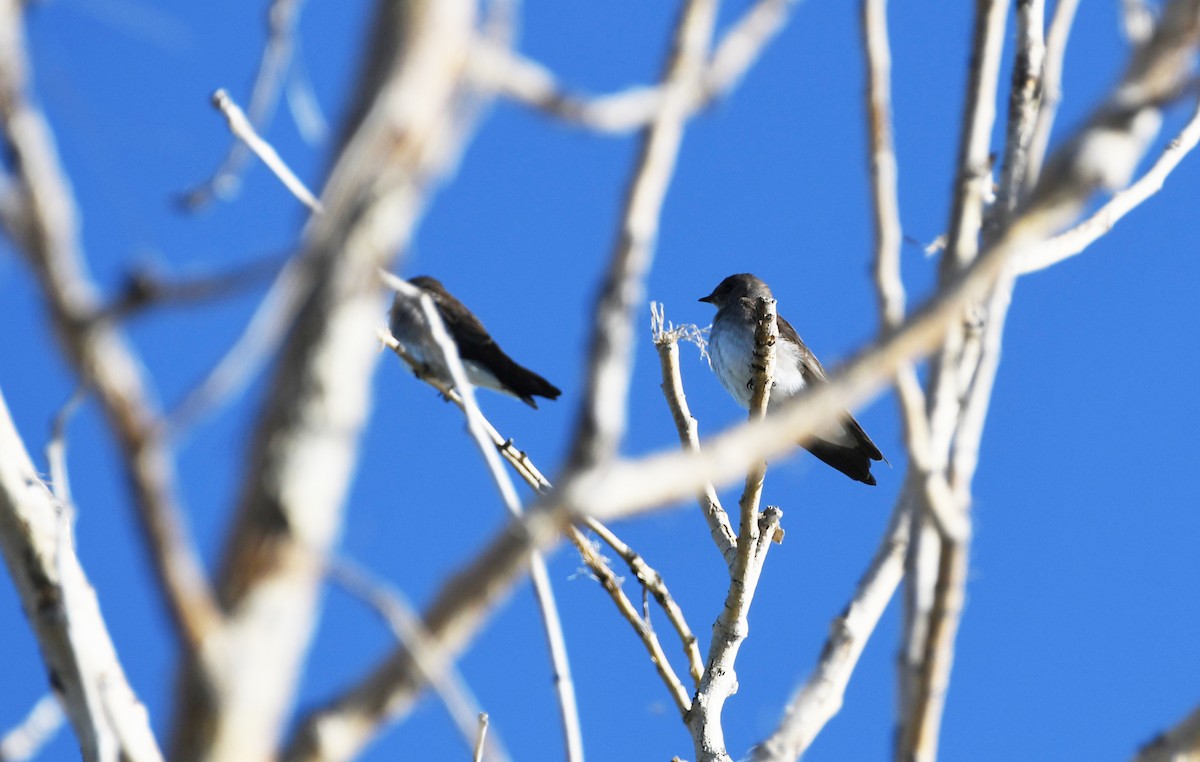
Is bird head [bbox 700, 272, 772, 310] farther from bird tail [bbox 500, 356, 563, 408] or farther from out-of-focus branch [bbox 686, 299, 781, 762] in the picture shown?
out-of-focus branch [bbox 686, 299, 781, 762]

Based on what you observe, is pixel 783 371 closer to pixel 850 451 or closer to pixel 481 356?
pixel 850 451

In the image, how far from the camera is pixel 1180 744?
7.03 ft

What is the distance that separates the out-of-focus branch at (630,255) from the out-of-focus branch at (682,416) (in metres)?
3.69

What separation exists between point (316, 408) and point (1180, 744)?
153cm

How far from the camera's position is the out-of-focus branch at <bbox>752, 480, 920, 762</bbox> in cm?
246

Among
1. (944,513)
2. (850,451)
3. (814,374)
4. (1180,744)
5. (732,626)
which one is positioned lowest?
(1180,744)

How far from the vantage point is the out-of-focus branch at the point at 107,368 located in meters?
1.38

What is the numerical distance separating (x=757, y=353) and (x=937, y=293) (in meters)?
4.36

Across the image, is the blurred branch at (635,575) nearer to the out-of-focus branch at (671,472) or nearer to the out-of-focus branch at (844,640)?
the out-of-focus branch at (844,640)

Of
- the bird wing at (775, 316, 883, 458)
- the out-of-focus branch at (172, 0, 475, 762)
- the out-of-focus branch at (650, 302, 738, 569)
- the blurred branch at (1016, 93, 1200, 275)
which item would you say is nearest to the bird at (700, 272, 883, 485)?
the bird wing at (775, 316, 883, 458)

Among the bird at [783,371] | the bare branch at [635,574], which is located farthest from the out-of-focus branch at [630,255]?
the bird at [783,371]

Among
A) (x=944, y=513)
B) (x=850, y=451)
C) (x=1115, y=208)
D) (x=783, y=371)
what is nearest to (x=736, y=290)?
(x=783, y=371)

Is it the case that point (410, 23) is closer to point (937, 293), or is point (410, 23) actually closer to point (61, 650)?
point (937, 293)

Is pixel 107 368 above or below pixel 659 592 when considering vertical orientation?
below
